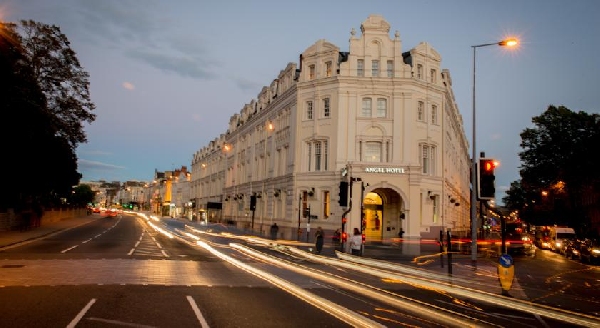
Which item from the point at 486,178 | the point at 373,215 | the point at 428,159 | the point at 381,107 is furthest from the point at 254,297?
the point at 428,159

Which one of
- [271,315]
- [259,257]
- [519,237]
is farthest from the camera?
[519,237]

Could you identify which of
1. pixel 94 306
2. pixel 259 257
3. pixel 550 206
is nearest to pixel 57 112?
pixel 259 257

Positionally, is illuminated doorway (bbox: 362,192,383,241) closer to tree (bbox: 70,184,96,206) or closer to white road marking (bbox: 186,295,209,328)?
white road marking (bbox: 186,295,209,328)

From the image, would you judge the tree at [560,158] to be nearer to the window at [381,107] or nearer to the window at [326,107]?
the window at [381,107]

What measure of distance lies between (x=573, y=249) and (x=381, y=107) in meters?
19.3

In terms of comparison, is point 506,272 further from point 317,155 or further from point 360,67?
point 360,67

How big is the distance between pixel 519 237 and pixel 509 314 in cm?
3341

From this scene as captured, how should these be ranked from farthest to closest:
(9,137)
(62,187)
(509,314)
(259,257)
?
(62,187), (9,137), (259,257), (509,314)

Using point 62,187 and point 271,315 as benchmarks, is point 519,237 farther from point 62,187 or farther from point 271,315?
point 62,187

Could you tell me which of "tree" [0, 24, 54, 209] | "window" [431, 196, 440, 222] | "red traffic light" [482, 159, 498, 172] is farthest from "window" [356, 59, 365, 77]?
"red traffic light" [482, 159, 498, 172]

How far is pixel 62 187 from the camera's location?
62125 mm

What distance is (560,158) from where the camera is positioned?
5869 cm

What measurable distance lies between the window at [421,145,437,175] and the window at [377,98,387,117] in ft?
15.8

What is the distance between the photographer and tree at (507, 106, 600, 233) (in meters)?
53.7
